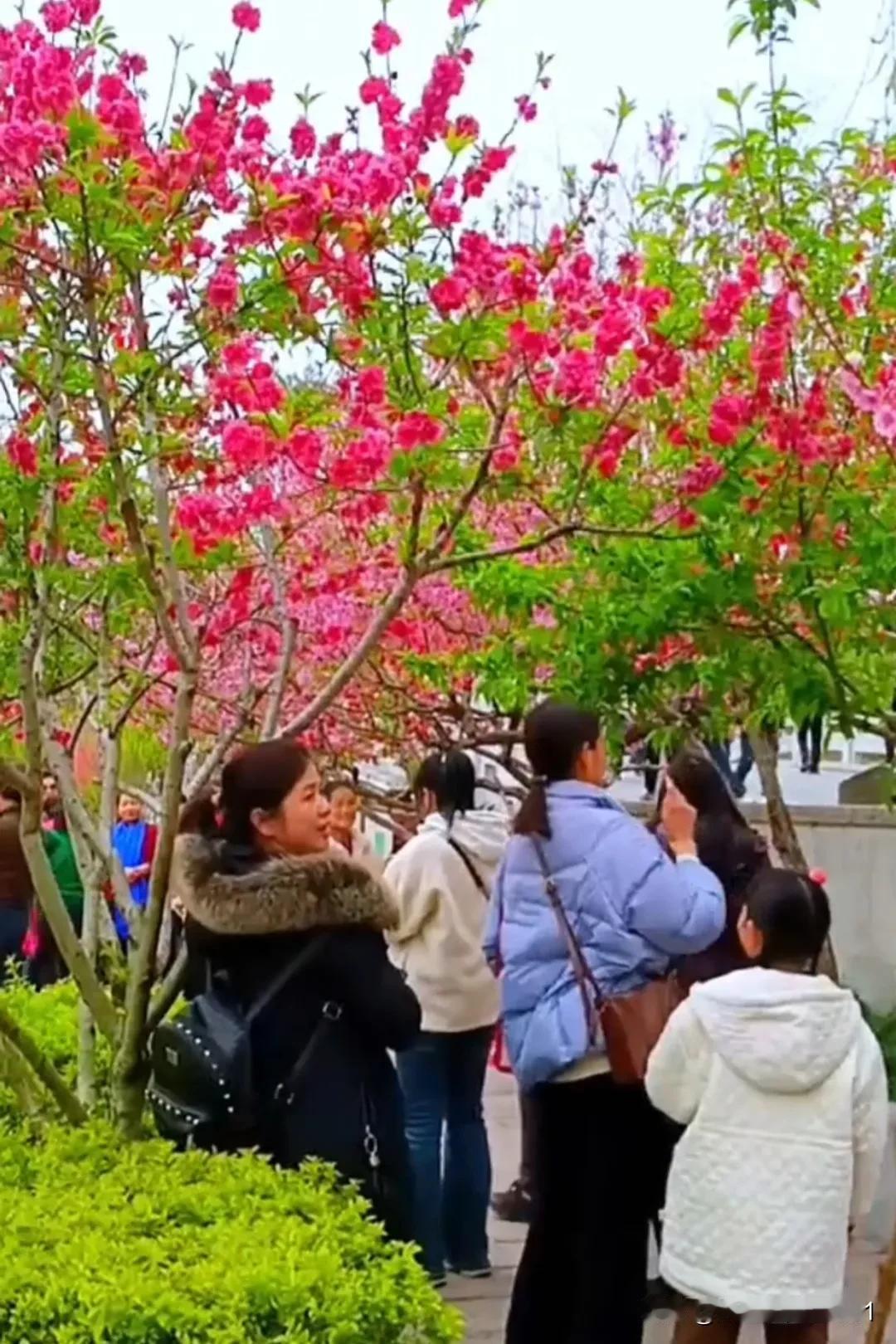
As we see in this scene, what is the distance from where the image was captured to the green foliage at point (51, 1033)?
14.6 ft

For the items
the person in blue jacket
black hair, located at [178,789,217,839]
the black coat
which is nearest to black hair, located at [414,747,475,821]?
the person in blue jacket

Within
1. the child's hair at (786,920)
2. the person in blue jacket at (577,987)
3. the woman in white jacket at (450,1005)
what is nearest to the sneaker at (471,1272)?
the woman in white jacket at (450,1005)

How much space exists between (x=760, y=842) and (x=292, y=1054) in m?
1.99

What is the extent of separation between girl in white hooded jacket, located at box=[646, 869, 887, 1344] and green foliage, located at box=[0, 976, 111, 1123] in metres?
1.45

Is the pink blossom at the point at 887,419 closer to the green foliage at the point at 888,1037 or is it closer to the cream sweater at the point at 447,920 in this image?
the cream sweater at the point at 447,920

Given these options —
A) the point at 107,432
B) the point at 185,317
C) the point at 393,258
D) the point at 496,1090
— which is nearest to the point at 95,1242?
the point at 107,432

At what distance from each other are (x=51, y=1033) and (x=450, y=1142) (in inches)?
51.1

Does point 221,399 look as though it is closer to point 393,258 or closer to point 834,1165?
point 393,258

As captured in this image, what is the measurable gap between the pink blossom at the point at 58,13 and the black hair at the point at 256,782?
163 centimetres

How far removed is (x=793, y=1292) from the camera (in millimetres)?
4004

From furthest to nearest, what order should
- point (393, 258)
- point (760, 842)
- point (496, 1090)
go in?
point (496, 1090)
point (760, 842)
point (393, 258)

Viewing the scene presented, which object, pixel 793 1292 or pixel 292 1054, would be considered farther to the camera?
pixel 793 1292

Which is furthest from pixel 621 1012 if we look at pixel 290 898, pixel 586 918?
pixel 290 898

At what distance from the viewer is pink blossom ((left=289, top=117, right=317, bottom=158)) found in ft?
14.1
